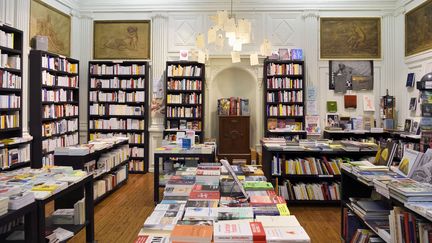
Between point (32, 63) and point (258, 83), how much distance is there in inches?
196

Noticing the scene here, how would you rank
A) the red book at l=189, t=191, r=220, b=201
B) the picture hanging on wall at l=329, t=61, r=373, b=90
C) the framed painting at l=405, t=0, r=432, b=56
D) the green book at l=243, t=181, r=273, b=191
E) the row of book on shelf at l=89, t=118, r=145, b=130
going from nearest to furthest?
the red book at l=189, t=191, r=220, b=201 < the green book at l=243, t=181, r=273, b=191 < the framed painting at l=405, t=0, r=432, b=56 < the row of book on shelf at l=89, t=118, r=145, b=130 < the picture hanging on wall at l=329, t=61, r=373, b=90

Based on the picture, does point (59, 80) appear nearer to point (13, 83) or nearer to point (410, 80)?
point (13, 83)

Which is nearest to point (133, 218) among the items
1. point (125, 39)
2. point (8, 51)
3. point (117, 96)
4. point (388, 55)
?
point (8, 51)

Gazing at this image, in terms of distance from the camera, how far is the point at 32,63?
6094 millimetres

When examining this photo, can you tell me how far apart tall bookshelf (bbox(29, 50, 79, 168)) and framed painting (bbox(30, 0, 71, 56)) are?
0.47 meters

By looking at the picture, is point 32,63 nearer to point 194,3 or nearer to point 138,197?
point 138,197

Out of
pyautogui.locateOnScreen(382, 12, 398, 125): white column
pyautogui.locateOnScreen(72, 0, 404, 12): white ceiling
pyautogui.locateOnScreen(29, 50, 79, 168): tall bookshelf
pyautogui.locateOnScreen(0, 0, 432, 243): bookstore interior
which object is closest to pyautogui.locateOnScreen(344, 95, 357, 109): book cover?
pyautogui.locateOnScreen(0, 0, 432, 243): bookstore interior

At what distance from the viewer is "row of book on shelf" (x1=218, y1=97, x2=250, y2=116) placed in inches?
324

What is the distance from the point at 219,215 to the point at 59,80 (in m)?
5.88

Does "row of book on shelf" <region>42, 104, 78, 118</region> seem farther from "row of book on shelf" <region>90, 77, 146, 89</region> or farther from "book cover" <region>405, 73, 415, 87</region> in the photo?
"book cover" <region>405, 73, 415, 87</region>

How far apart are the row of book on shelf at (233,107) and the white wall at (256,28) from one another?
467 mm

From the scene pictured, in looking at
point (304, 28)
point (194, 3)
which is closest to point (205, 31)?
point (194, 3)

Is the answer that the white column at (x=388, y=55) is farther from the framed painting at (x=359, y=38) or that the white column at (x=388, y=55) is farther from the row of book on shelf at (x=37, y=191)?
the row of book on shelf at (x=37, y=191)

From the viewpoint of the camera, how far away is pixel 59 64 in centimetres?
684
